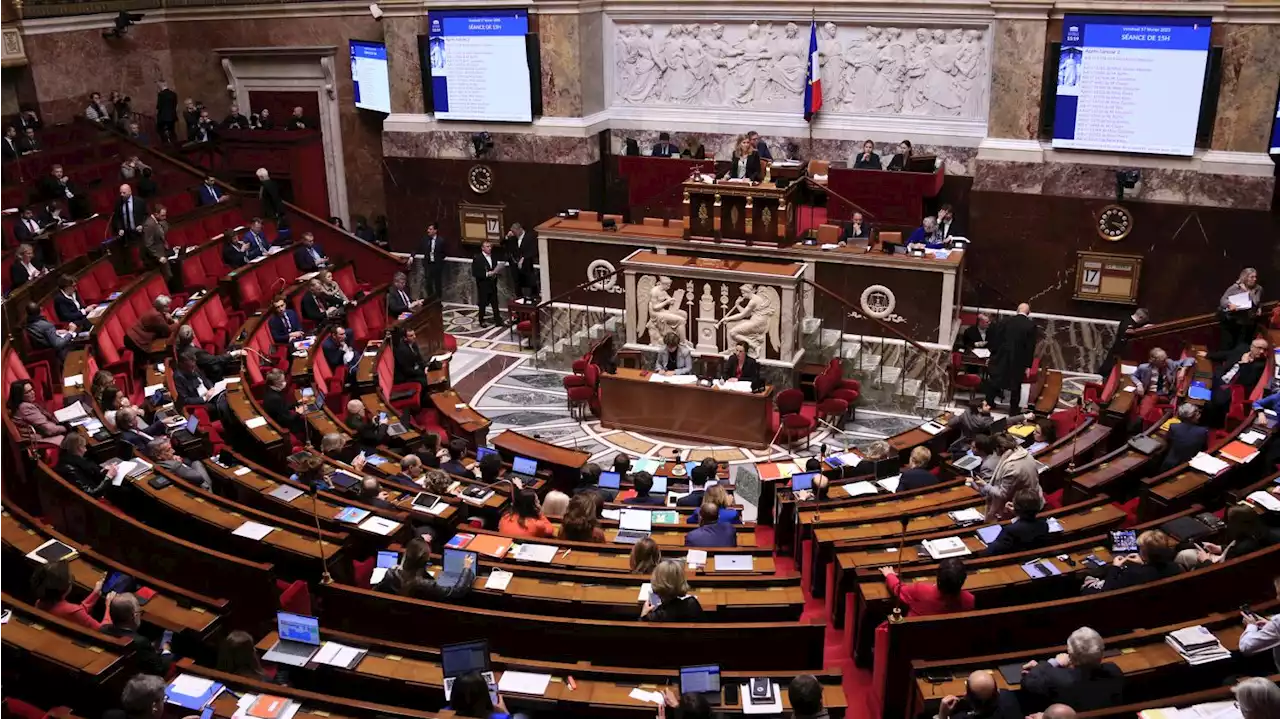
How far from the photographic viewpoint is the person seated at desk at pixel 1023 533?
297 inches

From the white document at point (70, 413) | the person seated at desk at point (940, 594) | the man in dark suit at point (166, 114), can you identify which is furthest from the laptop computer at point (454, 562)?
the man in dark suit at point (166, 114)

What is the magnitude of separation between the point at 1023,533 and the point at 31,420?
8.37m

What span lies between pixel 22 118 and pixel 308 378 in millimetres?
9536

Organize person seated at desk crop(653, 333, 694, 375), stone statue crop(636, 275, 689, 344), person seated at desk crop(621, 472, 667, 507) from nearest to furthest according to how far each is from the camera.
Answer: person seated at desk crop(621, 472, 667, 507) → person seated at desk crop(653, 333, 694, 375) → stone statue crop(636, 275, 689, 344)

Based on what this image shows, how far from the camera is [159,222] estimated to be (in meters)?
14.8

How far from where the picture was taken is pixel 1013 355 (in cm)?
1287

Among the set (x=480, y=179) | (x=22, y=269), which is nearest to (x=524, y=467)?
(x=22, y=269)

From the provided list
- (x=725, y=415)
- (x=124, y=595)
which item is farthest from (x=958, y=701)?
(x=725, y=415)

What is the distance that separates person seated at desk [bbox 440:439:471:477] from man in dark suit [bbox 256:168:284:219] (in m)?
8.63

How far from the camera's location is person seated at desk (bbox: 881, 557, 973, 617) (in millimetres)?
6570

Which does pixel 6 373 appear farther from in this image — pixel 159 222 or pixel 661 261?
pixel 661 261

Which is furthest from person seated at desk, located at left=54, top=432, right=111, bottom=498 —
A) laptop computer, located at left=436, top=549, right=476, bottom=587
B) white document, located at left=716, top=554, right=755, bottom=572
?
white document, located at left=716, top=554, right=755, bottom=572

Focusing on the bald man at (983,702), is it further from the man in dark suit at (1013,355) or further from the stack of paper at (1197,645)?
the man in dark suit at (1013,355)

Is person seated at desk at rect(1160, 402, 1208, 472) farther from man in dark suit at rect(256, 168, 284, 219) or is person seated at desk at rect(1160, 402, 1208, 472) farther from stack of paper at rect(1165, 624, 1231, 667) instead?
man in dark suit at rect(256, 168, 284, 219)
